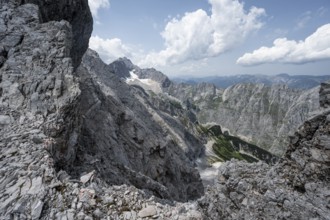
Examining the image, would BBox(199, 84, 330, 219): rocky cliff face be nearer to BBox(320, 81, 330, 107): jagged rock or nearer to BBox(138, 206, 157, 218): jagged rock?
BBox(320, 81, 330, 107): jagged rock

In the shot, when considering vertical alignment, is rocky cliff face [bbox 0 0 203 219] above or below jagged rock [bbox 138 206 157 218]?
above

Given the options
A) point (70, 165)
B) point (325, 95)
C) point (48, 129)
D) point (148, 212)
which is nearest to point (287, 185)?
point (325, 95)

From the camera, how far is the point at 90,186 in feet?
53.0

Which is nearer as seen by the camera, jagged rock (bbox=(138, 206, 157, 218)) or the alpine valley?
the alpine valley

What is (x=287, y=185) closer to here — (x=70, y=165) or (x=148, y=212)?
(x=148, y=212)

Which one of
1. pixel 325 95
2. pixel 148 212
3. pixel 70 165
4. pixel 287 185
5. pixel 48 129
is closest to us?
pixel 287 185

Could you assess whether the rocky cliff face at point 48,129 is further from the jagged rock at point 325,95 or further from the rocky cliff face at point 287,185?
the jagged rock at point 325,95

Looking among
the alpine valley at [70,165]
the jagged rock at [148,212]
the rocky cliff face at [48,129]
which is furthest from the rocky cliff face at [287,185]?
the rocky cliff face at [48,129]

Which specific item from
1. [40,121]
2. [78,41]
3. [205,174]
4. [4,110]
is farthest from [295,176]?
[205,174]

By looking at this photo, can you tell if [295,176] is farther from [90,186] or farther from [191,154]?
[191,154]

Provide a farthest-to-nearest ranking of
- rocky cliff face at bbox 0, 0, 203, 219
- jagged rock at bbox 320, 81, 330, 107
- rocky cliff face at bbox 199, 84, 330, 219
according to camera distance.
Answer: jagged rock at bbox 320, 81, 330, 107 < rocky cliff face at bbox 0, 0, 203, 219 < rocky cliff face at bbox 199, 84, 330, 219

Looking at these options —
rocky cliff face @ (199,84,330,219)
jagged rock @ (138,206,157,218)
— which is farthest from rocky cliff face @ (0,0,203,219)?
rocky cliff face @ (199,84,330,219)

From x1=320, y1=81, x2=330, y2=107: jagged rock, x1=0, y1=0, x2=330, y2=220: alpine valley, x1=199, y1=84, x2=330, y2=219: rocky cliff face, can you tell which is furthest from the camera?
x1=320, y1=81, x2=330, y2=107: jagged rock

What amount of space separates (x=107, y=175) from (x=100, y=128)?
592 inches
